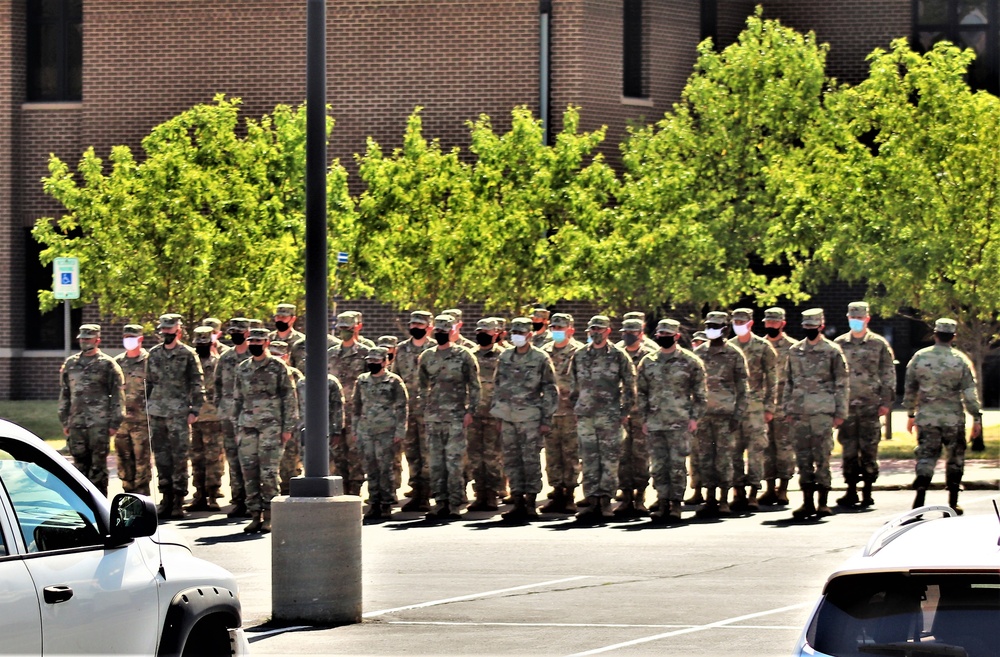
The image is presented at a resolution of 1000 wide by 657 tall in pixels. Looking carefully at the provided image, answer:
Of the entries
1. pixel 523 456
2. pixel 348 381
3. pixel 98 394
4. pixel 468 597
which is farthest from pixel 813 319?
pixel 98 394

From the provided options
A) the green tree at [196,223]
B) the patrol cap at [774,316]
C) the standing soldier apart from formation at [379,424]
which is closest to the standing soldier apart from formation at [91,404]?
the standing soldier apart from formation at [379,424]

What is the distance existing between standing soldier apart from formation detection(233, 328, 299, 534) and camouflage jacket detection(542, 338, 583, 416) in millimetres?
3231

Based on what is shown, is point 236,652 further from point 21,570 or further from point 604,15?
point 604,15

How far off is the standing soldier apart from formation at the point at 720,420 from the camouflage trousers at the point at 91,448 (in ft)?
21.4

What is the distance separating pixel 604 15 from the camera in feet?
114

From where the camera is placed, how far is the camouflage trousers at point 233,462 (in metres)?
18.7

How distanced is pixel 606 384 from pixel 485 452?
1736mm

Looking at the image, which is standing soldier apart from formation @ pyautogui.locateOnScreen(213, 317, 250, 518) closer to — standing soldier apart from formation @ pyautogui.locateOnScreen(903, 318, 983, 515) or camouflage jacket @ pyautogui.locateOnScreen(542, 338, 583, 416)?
camouflage jacket @ pyautogui.locateOnScreen(542, 338, 583, 416)

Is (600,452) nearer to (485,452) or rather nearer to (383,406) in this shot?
(485,452)

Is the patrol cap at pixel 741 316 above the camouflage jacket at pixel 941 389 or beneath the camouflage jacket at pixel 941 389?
above

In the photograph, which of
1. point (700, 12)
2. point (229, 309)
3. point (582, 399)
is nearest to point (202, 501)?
point (582, 399)

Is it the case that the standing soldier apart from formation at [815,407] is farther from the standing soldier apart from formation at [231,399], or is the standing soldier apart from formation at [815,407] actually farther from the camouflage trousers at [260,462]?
the standing soldier apart from formation at [231,399]

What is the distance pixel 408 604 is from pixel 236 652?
196 inches

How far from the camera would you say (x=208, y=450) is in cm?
2000
